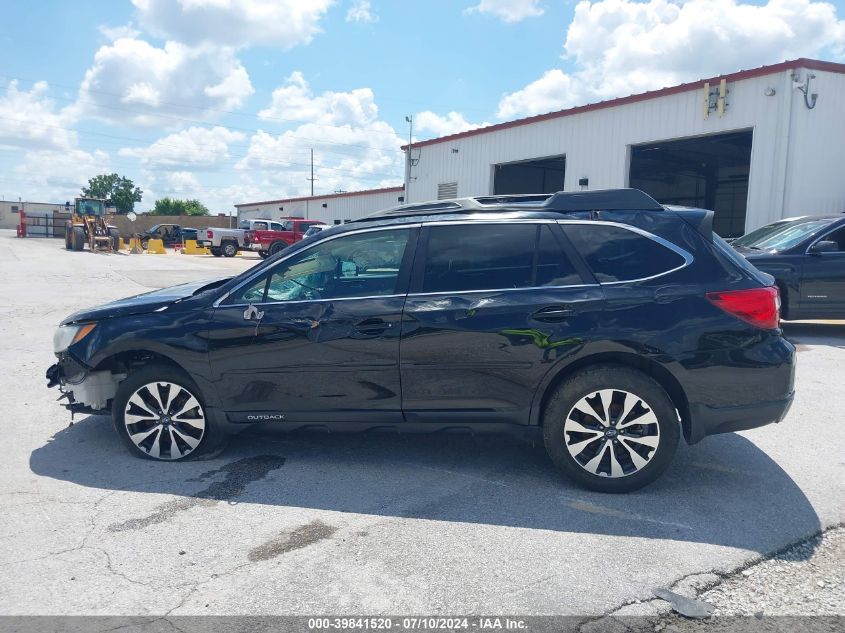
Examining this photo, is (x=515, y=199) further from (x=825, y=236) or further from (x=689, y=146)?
(x=689, y=146)

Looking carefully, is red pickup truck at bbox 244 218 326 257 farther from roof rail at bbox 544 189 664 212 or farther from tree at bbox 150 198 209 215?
tree at bbox 150 198 209 215

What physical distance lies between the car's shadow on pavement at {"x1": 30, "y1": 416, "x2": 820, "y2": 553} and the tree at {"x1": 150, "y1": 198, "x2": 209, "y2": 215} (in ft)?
318

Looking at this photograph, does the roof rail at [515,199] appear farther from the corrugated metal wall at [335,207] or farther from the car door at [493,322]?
the corrugated metal wall at [335,207]

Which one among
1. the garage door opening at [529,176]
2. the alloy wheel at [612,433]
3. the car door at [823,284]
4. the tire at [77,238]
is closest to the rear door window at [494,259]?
the alloy wheel at [612,433]

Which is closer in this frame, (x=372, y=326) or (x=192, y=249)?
(x=372, y=326)

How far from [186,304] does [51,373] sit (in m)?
1.31

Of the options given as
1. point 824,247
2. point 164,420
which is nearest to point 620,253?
point 164,420

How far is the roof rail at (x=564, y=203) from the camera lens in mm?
4262

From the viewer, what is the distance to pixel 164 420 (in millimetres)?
4578

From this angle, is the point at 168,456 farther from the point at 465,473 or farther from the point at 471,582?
the point at 471,582

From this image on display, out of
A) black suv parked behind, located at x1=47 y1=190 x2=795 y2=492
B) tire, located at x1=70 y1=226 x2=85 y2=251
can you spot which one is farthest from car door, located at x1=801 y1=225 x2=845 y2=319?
tire, located at x1=70 y1=226 x2=85 y2=251

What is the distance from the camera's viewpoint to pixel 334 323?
427cm

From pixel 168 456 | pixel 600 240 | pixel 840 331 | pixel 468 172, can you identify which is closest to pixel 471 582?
pixel 600 240

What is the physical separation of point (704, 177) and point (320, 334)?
2826 cm
